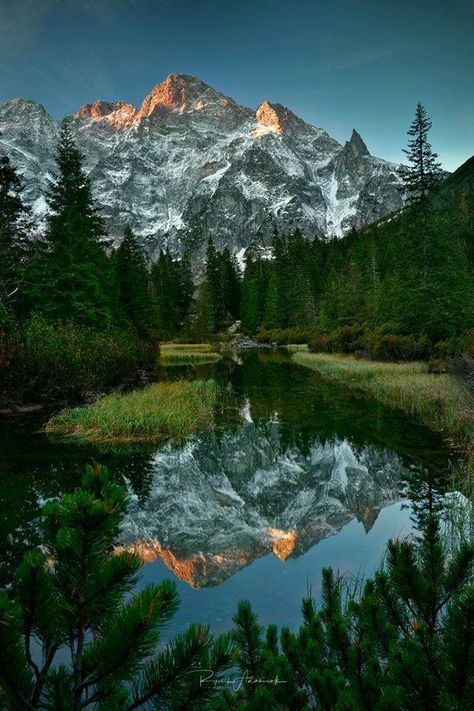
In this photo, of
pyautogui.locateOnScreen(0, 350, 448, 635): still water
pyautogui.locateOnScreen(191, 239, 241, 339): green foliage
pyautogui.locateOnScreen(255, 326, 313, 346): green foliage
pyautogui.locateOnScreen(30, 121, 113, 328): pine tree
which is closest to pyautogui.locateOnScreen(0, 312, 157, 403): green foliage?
pyautogui.locateOnScreen(0, 350, 448, 635): still water

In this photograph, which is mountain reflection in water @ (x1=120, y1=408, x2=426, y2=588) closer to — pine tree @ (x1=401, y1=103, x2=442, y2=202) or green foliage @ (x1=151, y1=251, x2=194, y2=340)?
pine tree @ (x1=401, y1=103, x2=442, y2=202)

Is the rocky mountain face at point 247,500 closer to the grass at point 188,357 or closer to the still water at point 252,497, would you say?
the still water at point 252,497

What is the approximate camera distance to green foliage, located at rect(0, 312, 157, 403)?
17297 millimetres

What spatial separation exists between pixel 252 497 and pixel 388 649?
762cm

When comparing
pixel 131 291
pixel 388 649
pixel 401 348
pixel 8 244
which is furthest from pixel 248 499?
pixel 131 291

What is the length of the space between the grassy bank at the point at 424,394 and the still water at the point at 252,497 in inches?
33.6

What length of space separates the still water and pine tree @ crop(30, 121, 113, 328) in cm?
1438

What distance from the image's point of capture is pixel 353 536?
26.3 ft

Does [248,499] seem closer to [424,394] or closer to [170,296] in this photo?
[424,394]

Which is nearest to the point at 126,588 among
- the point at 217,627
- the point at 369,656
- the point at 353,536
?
the point at 369,656

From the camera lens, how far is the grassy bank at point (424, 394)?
44.0 ft

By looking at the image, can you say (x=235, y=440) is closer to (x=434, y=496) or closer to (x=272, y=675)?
(x=434, y=496)

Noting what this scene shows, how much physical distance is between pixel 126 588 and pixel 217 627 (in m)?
4.11

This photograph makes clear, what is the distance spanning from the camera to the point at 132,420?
1551 centimetres
